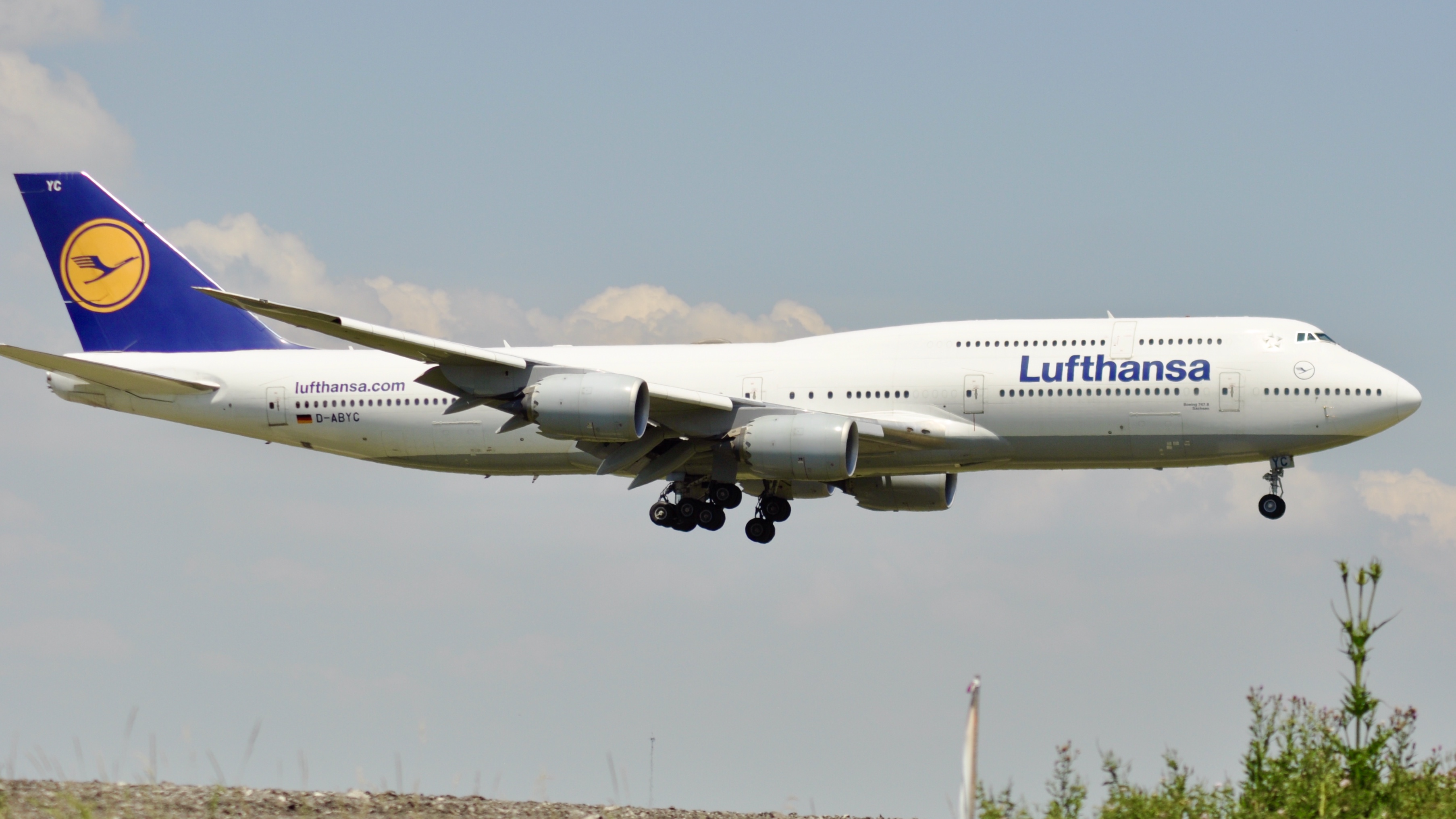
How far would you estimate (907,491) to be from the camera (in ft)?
120

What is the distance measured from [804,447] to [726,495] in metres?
4.37

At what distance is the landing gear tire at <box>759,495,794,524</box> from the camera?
3494 centimetres

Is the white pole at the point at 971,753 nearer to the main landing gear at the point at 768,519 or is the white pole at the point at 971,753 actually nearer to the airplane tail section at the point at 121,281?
the main landing gear at the point at 768,519

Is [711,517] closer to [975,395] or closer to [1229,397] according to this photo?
[975,395]

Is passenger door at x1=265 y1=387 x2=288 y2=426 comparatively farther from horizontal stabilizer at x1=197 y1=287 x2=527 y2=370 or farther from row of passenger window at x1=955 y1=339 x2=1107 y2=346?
row of passenger window at x1=955 y1=339 x2=1107 y2=346

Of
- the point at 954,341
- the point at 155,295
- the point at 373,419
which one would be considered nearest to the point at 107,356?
the point at 155,295

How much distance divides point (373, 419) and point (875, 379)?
1187 centimetres

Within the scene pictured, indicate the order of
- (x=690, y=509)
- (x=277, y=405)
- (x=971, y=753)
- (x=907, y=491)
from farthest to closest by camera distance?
(x=907, y=491)
(x=277, y=405)
(x=690, y=509)
(x=971, y=753)

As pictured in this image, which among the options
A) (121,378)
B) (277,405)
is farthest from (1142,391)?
(121,378)

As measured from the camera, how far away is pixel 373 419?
34781mm

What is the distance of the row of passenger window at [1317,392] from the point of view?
30.3 m

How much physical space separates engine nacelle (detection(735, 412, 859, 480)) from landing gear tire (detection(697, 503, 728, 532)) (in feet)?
13.5

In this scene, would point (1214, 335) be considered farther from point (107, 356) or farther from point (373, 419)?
point (107, 356)

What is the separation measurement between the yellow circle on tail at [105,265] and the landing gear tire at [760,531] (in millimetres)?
16662
